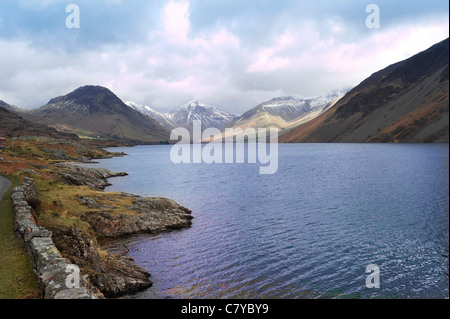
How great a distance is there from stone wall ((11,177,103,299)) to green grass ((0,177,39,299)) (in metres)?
0.38

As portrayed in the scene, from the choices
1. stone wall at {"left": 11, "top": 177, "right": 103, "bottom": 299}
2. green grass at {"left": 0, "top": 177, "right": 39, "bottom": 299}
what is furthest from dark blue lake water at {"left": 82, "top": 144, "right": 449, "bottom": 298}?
green grass at {"left": 0, "top": 177, "right": 39, "bottom": 299}

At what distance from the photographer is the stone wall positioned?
12.2 m

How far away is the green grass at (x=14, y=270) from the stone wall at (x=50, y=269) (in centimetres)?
38

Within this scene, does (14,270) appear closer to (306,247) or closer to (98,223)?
(98,223)

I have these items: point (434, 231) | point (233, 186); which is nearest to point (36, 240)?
point (434, 231)

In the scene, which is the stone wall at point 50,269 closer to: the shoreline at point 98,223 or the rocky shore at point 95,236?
the rocky shore at point 95,236

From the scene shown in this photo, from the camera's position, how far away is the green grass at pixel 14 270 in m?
13.5

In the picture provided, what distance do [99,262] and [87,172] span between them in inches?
2749

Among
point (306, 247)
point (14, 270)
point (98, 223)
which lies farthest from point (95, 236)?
point (306, 247)

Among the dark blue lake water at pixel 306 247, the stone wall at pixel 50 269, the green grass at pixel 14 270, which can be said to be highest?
the stone wall at pixel 50 269

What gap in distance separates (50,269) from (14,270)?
341 centimetres

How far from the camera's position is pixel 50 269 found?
13.8 metres

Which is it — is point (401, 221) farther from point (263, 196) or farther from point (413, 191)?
point (263, 196)

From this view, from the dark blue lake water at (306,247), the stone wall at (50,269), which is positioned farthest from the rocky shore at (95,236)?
the dark blue lake water at (306,247)
